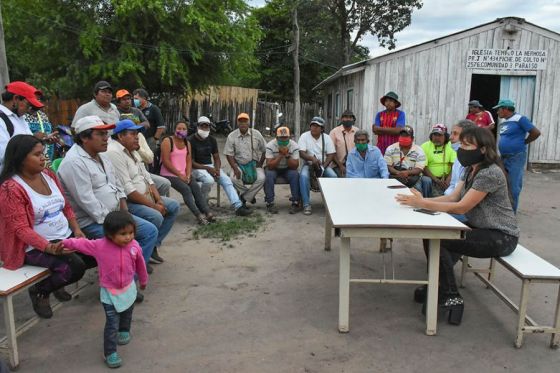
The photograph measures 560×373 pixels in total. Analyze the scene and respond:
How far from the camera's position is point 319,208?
25.5ft

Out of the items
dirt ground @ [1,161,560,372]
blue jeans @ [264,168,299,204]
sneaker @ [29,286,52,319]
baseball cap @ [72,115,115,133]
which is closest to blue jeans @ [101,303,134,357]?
dirt ground @ [1,161,560,372]

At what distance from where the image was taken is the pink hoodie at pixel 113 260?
3.14 m

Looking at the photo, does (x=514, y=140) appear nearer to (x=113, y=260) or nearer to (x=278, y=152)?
(x=278, y=152)

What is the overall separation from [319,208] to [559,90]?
7.94 m

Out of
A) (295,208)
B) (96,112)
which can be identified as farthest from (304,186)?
(96,112)

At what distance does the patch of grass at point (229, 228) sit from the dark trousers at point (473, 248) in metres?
2.95

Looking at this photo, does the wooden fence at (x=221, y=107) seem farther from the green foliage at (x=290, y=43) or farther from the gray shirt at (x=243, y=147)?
the gray shirt at (x=243, y=147)

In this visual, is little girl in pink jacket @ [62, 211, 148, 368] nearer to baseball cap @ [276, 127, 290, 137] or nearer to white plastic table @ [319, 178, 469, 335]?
white plastic table @ [319, 178, 469, 335]

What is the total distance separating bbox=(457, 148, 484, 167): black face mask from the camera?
3.70 meters

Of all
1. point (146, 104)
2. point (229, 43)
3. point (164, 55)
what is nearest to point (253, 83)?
point (229, 43)

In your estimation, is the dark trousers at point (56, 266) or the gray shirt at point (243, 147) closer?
the dark trousers at point (56, 266)

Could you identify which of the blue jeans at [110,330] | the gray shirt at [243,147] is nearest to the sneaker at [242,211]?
the gray shirt at [243,147]

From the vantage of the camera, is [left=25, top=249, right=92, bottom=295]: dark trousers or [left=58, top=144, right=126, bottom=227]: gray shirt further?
[left=58, top=144, right=126, bottom=227]: gray shirt

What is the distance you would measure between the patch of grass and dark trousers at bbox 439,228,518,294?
2.95 m
